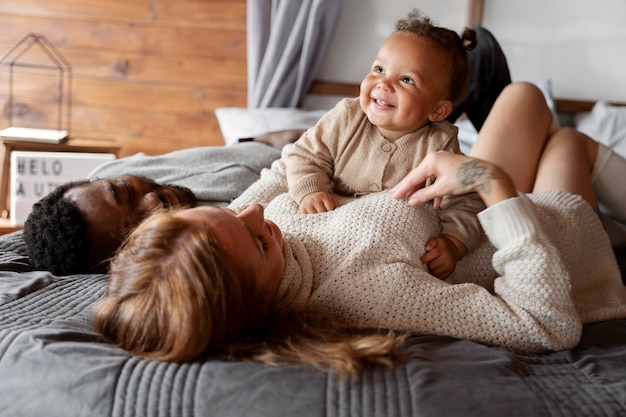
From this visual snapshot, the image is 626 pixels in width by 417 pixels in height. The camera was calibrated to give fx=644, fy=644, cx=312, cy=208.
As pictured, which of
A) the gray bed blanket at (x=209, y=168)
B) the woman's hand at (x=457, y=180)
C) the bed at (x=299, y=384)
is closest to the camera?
the bed at (x=299, y=384)

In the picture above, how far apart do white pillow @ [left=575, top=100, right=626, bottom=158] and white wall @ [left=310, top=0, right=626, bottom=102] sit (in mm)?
343

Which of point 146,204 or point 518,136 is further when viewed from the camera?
point 518,136

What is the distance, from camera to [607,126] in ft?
8.07

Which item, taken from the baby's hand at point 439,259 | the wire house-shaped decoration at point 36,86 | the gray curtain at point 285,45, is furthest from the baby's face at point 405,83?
the wire house-shaped decoration at point 36,86

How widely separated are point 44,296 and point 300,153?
1.94ft

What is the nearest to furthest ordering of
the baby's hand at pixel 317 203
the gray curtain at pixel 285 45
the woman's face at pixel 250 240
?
1. the woman's face at pixel 250 240
2. the baby's hand at pixel 317 203
3. the gray curtain at pixel 285 45

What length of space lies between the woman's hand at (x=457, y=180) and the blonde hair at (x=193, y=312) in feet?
1.03

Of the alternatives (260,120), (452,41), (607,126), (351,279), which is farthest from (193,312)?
(607,126)

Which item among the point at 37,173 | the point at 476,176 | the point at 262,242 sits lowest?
the point at 37,173

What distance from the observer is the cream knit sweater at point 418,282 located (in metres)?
1.01

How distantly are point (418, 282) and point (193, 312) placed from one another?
37 cm

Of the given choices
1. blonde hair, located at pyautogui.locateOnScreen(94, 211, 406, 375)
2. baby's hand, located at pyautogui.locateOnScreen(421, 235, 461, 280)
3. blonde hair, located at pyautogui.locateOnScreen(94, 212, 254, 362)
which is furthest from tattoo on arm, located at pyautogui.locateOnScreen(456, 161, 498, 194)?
blonde hair, located at pyautogui.locateOnScreen(94, 212, 254, 362)

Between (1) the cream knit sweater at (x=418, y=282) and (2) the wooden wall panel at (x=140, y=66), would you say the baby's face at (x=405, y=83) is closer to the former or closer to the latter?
(1) the cream knit sweater at (x=418, y=282)

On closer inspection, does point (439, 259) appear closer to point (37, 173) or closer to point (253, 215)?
point (253, 215)
